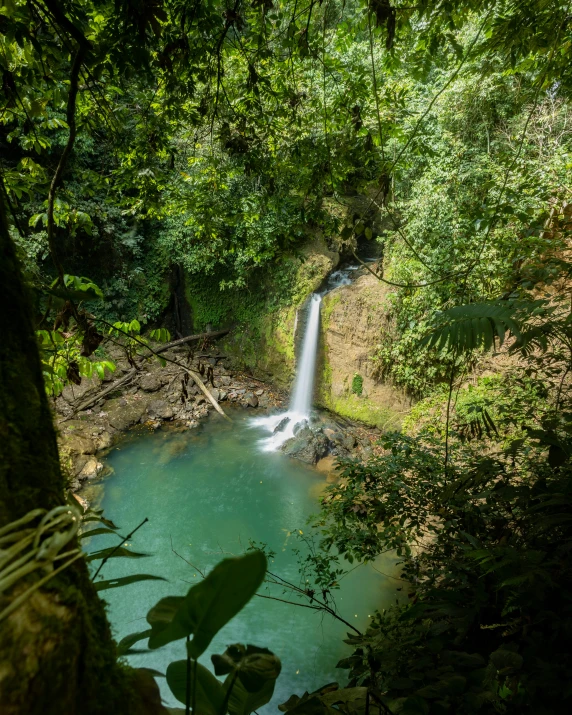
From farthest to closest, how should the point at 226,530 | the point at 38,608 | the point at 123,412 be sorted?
1. the point at 123,412
2. the point at 226,530
3. the point at 38,608

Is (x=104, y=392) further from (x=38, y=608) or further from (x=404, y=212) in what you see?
(x=38, y=608)

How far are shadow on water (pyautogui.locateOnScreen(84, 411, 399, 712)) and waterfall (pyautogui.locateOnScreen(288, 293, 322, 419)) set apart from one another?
4.37ft

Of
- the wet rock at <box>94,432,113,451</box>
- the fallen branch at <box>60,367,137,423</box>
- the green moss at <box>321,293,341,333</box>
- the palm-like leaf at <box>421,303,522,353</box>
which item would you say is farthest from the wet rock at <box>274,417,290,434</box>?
the palm-like leaf at <box>421,303,522,353</box>

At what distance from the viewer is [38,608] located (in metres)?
0.42

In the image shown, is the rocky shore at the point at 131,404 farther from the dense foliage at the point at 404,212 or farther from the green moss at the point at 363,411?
the dense foliage at the point at 404,212

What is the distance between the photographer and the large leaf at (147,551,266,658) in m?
0.50

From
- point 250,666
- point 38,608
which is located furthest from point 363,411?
point 38,608

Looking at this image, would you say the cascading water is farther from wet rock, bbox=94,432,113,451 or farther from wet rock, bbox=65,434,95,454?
wet rock, bbox=65,434,95,454

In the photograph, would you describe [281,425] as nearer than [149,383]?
Yes

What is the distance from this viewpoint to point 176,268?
11.9 meters

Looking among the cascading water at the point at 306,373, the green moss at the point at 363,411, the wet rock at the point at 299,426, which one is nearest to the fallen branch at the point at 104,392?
the cascading water at the point at 306,373

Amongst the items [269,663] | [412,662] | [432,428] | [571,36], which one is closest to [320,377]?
[432,428]

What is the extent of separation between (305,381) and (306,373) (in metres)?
0.19

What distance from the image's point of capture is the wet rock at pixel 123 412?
8.46 meters
